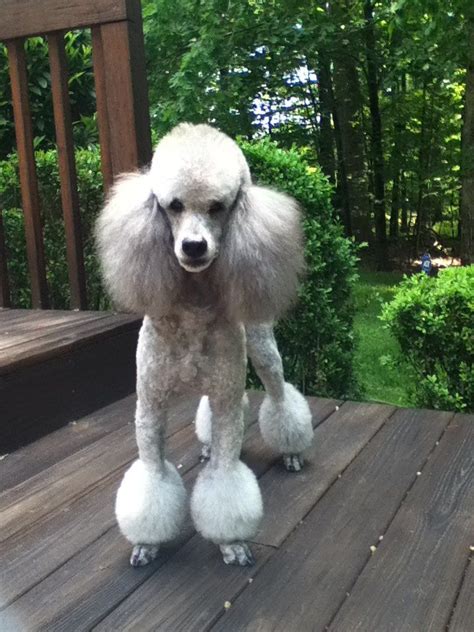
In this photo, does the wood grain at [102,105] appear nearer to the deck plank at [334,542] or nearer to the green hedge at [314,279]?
the green hedge at [314,279]

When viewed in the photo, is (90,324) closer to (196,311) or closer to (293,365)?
(293,365)

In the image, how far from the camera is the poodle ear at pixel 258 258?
1404 millimetres

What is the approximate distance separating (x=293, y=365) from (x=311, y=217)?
2.35 ft

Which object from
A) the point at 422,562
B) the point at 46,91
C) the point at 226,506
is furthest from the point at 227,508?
the point at 46,91

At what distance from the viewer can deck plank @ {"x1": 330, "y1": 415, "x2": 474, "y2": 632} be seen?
1362mm

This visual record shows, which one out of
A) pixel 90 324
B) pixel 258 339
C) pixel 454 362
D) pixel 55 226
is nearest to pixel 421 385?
pixel 454 362

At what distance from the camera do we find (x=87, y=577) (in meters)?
1.53

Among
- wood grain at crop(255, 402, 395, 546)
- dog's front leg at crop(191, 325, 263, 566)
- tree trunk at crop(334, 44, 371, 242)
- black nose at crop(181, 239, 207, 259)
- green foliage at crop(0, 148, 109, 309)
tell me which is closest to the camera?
black nose at crop(181, 239, 207, 259)

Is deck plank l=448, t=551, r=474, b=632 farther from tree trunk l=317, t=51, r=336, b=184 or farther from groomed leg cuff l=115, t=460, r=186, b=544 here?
tree trunk l=317, t=51, r=336, b=184

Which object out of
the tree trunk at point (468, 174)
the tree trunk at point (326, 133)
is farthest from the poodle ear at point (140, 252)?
the tree trunk at point (326, 133)

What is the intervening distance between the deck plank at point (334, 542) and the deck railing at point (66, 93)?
5.25 ft

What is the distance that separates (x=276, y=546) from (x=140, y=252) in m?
0.83

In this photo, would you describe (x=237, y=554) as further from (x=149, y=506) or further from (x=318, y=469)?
(x=318, y=469)

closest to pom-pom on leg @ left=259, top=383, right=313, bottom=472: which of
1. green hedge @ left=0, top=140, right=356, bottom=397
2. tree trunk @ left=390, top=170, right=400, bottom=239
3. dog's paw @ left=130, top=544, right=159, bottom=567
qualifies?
dog's paw @ left=130, top=544, right=159, bottom=567
